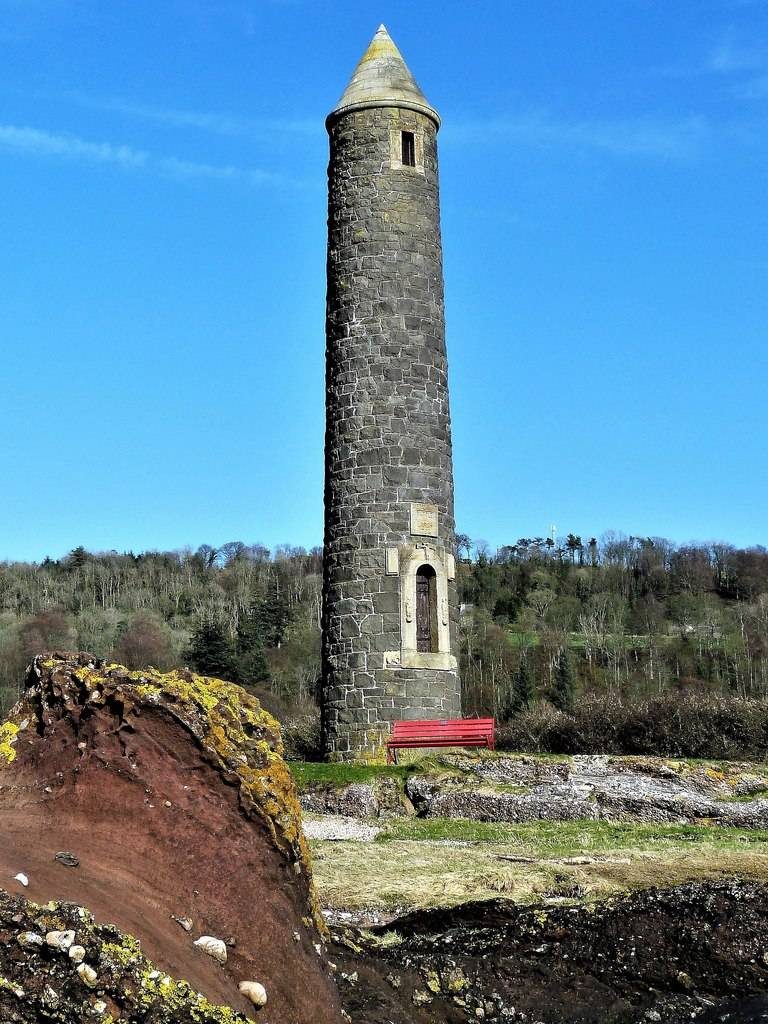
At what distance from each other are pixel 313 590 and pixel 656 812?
78.7m

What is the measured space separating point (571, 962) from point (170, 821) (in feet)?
9.00

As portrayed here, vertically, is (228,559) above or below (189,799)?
above

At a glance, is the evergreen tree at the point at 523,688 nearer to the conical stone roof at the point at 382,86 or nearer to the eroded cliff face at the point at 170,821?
the conical stone roof at the point at 382,86

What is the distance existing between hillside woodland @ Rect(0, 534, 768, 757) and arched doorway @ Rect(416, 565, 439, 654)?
8465 millimetres

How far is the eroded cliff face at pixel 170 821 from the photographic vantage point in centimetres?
630

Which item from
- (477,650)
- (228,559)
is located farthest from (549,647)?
(228,559)

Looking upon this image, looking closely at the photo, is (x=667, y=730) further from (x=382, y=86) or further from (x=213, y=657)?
(x=213, y=657)

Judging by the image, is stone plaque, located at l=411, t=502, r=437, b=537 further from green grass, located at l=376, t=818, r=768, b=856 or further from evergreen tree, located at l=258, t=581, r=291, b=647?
evergreen tree, located at l=258, t=581, r=291, b=647

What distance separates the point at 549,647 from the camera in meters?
77.6

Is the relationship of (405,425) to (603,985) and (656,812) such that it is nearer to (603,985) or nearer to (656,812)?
(656,812)

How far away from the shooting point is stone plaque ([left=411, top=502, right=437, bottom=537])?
68.7 ft

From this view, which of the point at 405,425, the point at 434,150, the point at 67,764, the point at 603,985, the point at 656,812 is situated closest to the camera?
the point at 67,764

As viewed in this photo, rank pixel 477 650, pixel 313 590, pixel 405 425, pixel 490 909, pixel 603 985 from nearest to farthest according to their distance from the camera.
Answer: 1. pixel 603 985
2. pixel 490 909
3. pixel 405 425
4. pixel 477 650
5. pixel 313 590

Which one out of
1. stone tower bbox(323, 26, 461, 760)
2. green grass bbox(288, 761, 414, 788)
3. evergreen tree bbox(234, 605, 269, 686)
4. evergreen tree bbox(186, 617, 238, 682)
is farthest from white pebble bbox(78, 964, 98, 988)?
evergreen tree bbox(234, 605, 269, 686)
